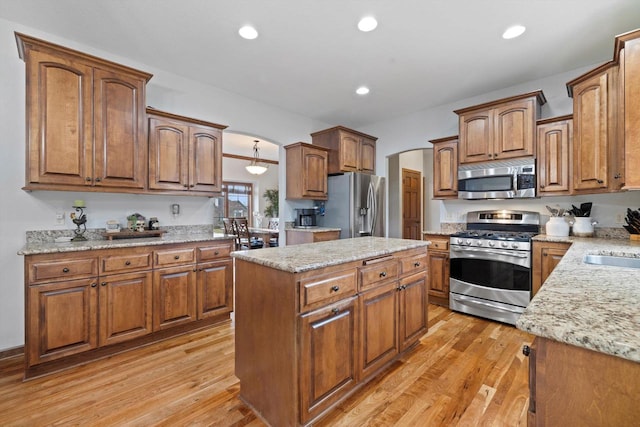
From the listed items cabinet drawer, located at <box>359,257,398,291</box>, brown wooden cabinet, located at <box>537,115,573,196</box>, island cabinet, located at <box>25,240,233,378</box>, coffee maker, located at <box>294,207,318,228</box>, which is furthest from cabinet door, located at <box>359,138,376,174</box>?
cabinet drawer, located at <box>359,257,398,291</box>

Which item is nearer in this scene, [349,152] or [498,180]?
[498,180]

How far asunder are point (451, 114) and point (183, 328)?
447 centimetres

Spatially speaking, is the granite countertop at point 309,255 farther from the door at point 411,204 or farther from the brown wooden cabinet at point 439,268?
the door at point 411,204

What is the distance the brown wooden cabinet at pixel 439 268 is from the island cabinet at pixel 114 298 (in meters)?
2.56

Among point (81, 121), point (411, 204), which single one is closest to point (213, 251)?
point (81, 121)

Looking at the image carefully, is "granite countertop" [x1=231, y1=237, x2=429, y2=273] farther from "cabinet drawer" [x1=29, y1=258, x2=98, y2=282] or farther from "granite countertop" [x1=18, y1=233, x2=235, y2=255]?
"cabinet drawer" [x1=29, y1=258, x2=98, y2=282]

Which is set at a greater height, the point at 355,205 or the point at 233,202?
the point at 233,202

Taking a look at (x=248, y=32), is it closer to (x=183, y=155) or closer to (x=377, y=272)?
(x=183, y=155)

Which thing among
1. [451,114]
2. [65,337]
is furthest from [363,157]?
[65,337]

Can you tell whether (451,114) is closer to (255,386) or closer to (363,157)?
(363,157)

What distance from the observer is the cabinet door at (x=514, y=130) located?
126 inches

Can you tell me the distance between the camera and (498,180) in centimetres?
346

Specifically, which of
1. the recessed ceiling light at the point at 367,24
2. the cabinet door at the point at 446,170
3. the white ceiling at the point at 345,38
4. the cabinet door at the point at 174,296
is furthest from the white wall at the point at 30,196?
the cabinet door at the point at 446,170

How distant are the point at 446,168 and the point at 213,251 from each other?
317 cm
